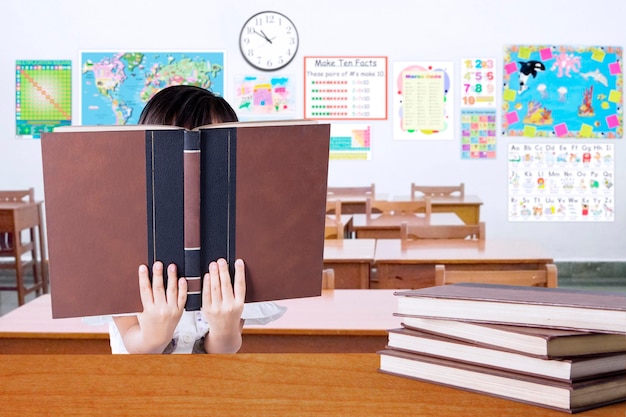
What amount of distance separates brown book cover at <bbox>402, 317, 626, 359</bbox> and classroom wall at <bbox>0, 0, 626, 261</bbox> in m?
5.67

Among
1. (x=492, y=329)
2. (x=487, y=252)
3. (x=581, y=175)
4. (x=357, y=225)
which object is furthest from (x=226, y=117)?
(x=581, y=175)

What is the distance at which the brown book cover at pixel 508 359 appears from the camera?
0.79m

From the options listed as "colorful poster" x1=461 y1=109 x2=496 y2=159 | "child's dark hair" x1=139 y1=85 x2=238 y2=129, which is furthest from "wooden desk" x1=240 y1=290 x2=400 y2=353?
"colorful poster" x1=461 y1=109 x2=496 y2=159

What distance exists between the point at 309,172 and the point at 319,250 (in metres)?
0.11

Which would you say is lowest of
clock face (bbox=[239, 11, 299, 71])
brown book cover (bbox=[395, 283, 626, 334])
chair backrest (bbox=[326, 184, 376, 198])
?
chair backrest (bbox=[326, 184, 376, 198])

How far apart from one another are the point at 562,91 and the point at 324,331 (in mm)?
4789

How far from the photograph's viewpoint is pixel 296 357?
0.97m

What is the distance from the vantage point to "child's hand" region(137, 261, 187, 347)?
103 centimetres

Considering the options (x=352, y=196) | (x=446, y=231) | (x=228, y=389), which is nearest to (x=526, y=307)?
(x=228, y=389)

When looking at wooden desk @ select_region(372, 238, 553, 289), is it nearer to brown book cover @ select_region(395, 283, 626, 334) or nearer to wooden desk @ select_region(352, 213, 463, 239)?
wooden desk @ select_region(352, 213, 463, 239)

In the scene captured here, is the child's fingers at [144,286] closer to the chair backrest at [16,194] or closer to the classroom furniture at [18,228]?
the classroom furniture at [18,228]

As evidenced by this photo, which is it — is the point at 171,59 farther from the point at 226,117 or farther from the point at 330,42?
the point at 226,117

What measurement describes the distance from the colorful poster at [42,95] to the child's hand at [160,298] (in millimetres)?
5640

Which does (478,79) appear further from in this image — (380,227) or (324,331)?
(324,331)
